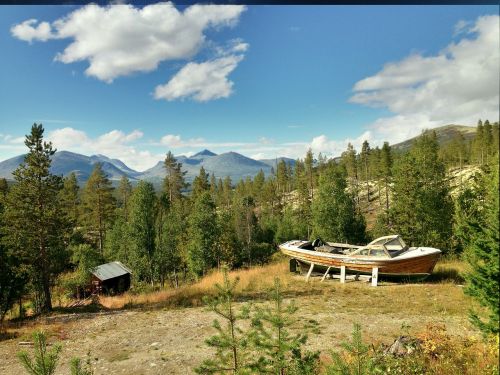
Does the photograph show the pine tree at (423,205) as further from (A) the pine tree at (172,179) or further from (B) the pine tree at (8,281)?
(A) the pine tree at (172,179)

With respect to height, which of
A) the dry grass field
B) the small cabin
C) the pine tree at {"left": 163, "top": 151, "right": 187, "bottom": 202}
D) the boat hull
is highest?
the pine tree at {"left": 163, "top": 151, "right": 187, "bottom": 202}

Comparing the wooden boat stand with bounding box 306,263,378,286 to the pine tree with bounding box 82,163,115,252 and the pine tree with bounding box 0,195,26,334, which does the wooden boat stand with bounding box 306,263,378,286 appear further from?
the pine tree with bounding box 82,163,115,252

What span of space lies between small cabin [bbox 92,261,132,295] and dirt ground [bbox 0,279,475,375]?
15796 millimetres

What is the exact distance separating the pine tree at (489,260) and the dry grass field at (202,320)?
11.4 feet

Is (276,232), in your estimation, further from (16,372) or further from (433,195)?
(16,372)

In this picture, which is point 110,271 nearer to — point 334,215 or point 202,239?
point 202,239

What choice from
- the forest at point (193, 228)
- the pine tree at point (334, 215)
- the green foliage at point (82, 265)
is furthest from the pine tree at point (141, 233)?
the pine tree at point (334, 215)

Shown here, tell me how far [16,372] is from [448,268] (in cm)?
2549

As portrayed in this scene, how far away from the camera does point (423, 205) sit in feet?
92.2

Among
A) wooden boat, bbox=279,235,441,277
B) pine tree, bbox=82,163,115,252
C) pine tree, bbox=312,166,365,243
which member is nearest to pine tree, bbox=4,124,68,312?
wooden boat, bbox=279,235,441,277

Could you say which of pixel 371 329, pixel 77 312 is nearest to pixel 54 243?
pixel 77 312

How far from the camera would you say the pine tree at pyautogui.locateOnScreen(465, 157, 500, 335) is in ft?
15.5

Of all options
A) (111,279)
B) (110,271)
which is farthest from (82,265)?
(110,271)

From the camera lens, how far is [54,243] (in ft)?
78.8
